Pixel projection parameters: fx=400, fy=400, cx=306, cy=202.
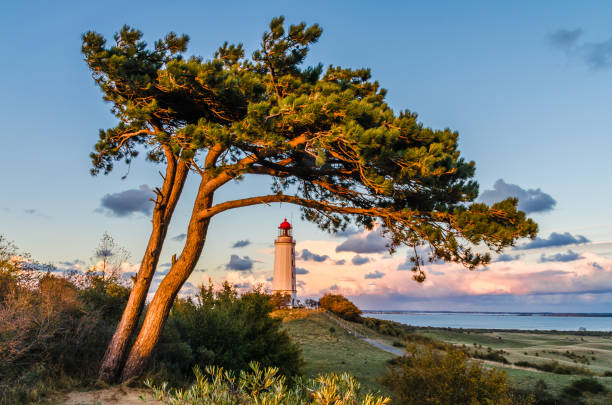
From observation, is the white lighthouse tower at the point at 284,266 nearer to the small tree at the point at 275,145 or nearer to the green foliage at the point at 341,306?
the green foliage at the point at 341,306

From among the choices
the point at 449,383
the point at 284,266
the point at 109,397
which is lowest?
the point at 449,383

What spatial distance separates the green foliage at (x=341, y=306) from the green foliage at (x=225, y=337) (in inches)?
1224

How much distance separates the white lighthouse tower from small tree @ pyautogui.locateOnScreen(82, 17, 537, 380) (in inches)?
1052

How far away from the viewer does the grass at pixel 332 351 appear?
1620cm

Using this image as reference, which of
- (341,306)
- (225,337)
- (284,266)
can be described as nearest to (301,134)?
(225,337)

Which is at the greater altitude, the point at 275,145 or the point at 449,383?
the point at 275,145

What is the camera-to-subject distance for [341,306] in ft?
142

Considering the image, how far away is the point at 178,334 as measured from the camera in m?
10.4

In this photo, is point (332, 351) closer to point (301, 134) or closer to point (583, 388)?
point (583, 388)

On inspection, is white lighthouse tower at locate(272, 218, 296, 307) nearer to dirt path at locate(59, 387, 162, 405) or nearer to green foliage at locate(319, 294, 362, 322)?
green foliage at locate(319, 294, 362, 322)

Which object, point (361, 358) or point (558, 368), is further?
point (558, 368)

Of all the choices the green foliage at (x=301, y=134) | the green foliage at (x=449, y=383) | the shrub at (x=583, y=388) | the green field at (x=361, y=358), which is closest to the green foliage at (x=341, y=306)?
the green field at (x=361, y=358)

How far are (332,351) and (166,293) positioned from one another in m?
15.9

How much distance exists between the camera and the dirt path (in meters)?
6.84
